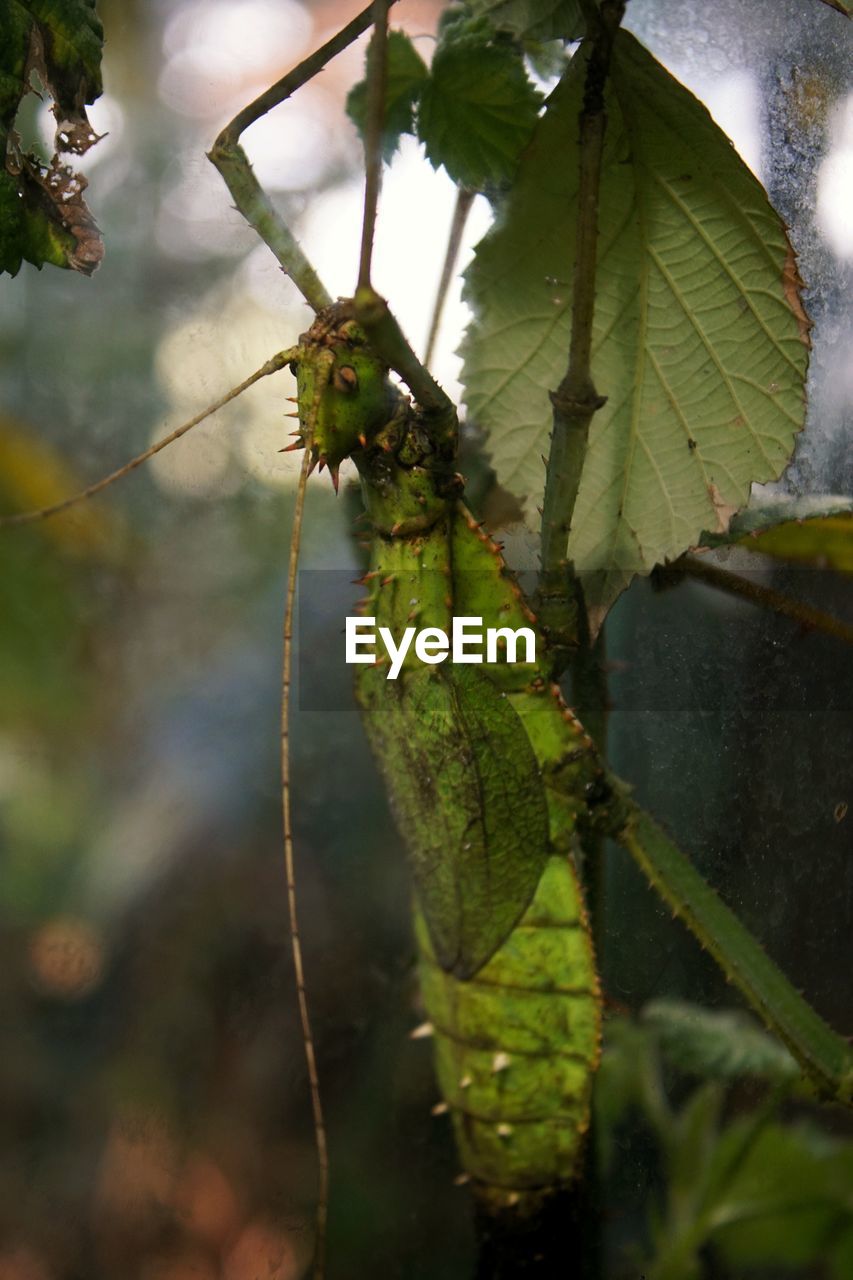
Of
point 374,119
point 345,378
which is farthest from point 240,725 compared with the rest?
point 374,119

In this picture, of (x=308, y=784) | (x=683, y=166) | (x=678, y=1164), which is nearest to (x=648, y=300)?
(x=683, y=166)

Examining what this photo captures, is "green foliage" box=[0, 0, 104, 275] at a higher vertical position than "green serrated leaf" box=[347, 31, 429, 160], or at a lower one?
lower

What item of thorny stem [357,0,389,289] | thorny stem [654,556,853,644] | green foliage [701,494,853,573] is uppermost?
thorny stem [357,0,389,289]

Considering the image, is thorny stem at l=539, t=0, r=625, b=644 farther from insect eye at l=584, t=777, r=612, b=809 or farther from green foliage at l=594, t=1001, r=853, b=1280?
green foliage at l=594, t=1001, r=853, b=1280

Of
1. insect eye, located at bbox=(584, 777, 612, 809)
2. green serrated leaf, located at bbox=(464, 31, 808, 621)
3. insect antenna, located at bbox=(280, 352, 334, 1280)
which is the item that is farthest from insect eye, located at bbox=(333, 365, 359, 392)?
insect eye, located at bbox=(584, 777, 612, 809)

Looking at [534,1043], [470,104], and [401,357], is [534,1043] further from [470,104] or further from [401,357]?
[470,104]

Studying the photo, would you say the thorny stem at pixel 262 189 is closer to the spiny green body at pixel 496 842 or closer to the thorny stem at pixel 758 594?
the spiny green body at pixel 496 842
